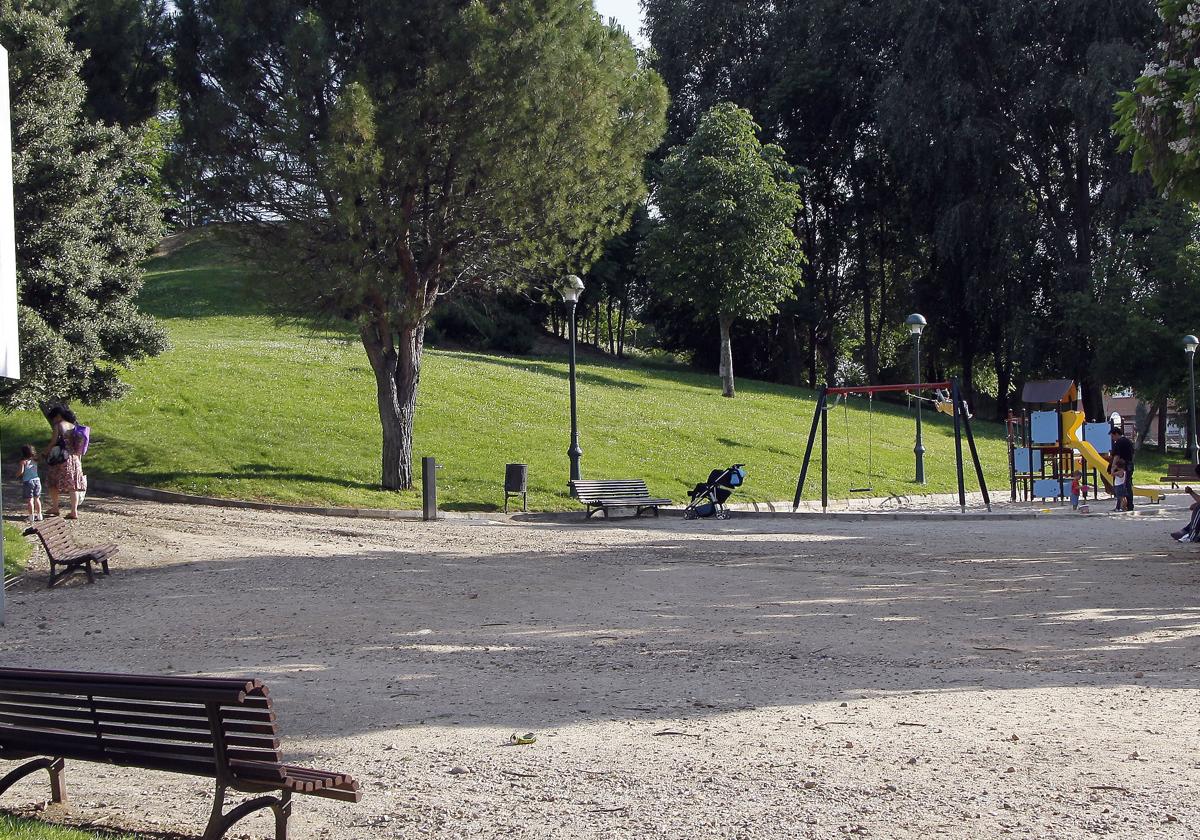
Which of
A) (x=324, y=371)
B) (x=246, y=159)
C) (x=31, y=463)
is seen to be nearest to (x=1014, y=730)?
(x=31, y=463)

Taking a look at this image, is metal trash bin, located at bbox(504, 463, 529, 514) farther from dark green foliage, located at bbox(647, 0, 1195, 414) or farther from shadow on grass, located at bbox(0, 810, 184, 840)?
dark green foliage, located at bbox(647, 0, 1195, 414)

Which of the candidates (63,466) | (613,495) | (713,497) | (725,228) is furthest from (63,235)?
(725,228)

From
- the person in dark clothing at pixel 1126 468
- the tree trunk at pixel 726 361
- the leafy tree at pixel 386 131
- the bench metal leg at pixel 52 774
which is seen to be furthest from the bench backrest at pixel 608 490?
the tree trunk at pixel 726 361

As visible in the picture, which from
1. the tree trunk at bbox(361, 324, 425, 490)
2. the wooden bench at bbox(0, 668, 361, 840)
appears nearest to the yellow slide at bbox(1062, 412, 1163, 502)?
the tree trunk at bbox(361, 324, 425, 490)

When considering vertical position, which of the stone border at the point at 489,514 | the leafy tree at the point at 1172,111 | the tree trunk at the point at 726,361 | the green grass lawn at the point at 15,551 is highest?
the leafy tree at the point at 1172,111

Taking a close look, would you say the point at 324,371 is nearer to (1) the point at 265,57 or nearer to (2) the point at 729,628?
(1) the point at 265,57

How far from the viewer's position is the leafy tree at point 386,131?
2184 cm

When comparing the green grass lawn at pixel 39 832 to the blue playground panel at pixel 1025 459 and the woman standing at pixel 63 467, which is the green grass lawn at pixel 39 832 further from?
the blue playground panel at pixel 1025 459

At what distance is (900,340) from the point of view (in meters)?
61.2

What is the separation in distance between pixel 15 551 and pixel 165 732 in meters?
10.5

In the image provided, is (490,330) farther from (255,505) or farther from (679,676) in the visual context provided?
(679,676)

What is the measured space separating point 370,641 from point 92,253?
1326 centimetres

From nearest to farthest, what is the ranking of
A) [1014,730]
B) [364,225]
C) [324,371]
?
1. [1014,730]
2. [364,225]
3. [324,371]

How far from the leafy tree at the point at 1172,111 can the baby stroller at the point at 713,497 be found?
11.1 m
